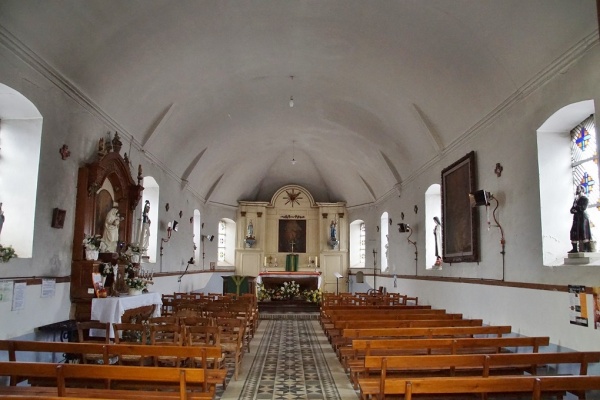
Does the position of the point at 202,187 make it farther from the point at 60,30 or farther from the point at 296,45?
the point at 60,30

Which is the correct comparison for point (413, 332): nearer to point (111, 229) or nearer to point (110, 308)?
point (110, 308)

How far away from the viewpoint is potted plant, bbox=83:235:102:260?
8852 mm

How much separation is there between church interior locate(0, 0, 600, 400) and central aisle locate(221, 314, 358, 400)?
6 centimetres

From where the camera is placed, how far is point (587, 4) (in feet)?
19.6

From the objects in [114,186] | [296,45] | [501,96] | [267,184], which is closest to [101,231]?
[114,186]

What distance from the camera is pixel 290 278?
61.4 ft

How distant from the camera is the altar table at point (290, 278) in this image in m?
18.5

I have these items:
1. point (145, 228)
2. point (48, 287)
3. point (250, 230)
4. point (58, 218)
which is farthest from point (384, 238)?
point (48, 287)

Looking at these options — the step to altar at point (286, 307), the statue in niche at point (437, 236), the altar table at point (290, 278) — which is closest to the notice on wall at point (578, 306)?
the statue in niche at point (437, 236)

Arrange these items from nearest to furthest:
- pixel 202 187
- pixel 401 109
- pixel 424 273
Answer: pixel 401 109 < pixel 424 273 < pixel 202 187

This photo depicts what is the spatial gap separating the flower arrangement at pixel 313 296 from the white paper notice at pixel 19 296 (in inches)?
448

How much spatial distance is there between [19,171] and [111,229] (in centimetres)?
288

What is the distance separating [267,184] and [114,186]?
13.6m

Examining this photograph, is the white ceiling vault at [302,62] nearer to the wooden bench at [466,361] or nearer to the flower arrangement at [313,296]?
the wooden bench at [466,361]
